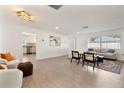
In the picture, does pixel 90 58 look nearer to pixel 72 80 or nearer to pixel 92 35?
pixel 72 80

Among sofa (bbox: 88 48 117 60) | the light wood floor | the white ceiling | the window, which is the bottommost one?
the light wood floor

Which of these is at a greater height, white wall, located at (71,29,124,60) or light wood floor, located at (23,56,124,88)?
white wall, located at (71,29,124,60)

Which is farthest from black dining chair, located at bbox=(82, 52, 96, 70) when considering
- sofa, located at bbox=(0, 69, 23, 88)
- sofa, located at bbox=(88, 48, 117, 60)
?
sofa, located at bbox=(0, 69, 23, 88)

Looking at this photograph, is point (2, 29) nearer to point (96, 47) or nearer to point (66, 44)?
point (66, 44)

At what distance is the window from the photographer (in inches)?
297

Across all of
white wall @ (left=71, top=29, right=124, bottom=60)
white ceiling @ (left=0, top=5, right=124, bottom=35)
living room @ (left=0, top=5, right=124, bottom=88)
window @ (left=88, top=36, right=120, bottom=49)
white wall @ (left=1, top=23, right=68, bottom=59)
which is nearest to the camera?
white ceiling @ (left=0, top=5, right=124, bottom=35)

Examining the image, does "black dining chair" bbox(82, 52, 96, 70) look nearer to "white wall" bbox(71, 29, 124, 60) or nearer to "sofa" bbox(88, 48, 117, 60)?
"sofa" bbox(88, 48, 117, 60)

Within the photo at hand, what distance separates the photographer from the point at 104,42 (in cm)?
833

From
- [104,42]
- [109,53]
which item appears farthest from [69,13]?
[104,42]

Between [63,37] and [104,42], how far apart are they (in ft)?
12.9

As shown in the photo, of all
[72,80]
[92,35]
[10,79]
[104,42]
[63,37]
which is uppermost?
[92,35]

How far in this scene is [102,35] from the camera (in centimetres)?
812
